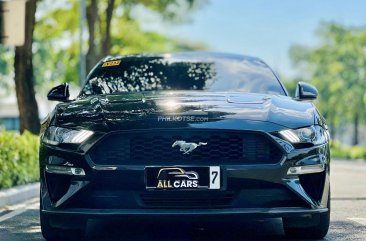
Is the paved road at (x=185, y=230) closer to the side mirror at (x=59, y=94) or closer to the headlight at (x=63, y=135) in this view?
the headlight at (x=63, y=135)

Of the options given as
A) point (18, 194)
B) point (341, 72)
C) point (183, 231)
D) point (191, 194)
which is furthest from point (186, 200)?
point (341, 72)

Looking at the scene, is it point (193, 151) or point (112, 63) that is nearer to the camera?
point (193, 151)

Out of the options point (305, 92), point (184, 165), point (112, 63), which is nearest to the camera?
point (184, 165)

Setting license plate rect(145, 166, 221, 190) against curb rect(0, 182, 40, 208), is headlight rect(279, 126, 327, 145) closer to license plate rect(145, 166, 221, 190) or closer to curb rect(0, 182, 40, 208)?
license plate rect(145, 166, 221, 190)

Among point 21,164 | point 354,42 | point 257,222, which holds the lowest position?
point 354,42

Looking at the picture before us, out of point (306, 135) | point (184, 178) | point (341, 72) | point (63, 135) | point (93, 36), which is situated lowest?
point (341, 72)

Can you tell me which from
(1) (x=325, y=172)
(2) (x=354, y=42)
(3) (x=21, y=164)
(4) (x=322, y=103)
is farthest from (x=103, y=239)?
(4) (x=322, y=103)

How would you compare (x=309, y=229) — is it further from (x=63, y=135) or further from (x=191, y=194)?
(x=63, y=135)

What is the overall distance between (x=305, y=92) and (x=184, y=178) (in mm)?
1831

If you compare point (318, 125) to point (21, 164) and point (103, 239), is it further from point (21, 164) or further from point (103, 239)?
point (21, 164)

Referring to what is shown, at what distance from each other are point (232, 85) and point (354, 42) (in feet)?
202

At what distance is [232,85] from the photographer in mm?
7582

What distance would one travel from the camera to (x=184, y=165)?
5895mm

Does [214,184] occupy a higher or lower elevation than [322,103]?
higher
